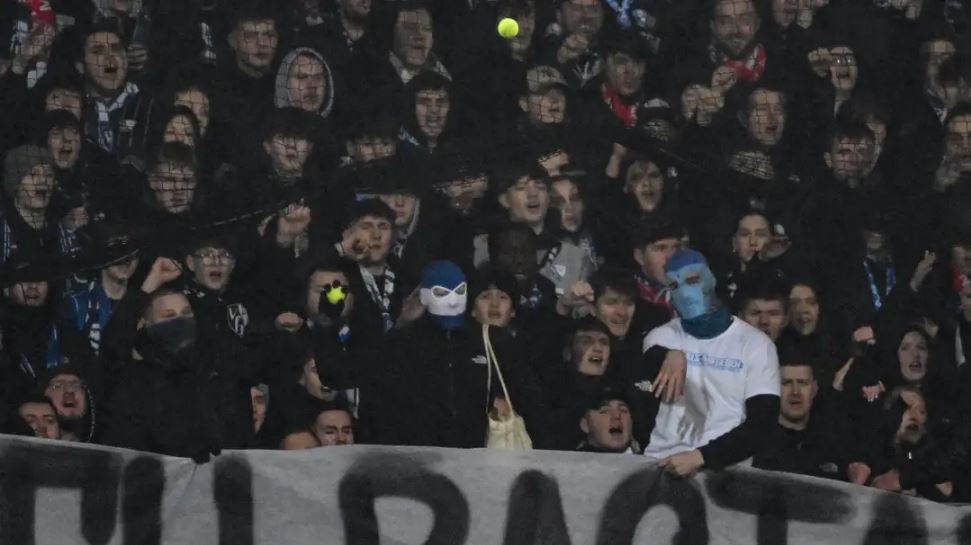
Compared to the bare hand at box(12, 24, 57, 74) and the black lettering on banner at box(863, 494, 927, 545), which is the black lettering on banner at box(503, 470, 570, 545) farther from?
the bare hand at box(12, 24, 57, 74)

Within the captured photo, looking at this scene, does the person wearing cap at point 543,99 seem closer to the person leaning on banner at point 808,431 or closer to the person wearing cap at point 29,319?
the person leaning on banner at point 808,431

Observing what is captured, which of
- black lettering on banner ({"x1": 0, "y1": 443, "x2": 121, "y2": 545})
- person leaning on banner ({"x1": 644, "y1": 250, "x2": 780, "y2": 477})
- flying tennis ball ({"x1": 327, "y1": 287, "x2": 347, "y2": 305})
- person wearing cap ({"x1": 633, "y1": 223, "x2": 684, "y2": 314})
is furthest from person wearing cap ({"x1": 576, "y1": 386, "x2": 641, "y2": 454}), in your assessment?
black lettering on banner ({"x1": 0, "y1": 443, "x2": 121, "y2": 545})

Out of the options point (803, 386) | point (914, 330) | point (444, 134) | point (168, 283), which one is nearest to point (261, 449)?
point (168, 283)

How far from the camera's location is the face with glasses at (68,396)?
265 inches

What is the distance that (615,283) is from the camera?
7.11 m

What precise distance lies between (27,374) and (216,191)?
84 centimetres

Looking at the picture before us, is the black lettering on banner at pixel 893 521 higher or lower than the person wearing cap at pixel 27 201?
lower

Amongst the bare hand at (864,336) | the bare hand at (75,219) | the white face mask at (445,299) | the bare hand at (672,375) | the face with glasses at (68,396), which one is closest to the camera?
the bare hand at (672,375)

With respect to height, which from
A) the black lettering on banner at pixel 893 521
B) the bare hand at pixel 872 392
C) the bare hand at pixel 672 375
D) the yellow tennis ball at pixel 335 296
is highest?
the yellow tennis ball at pixel 335 296

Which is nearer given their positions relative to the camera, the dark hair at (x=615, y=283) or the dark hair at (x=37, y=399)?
the dark hair at (x=37, y=399)

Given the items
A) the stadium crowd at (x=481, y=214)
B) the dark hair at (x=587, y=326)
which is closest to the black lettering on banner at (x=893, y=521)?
the stadium crowd at (x=481, y=214)

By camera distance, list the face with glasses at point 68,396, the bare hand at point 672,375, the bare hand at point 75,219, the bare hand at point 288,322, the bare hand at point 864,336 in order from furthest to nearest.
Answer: the bare hand at point 864,336, the bare hand at point 75,219, the bare hand at point 288,322, the face with glasses at point 68,396, the bare hand at point 672,375

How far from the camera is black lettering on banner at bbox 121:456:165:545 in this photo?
6.20m

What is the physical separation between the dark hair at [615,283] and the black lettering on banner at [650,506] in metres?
1.05
